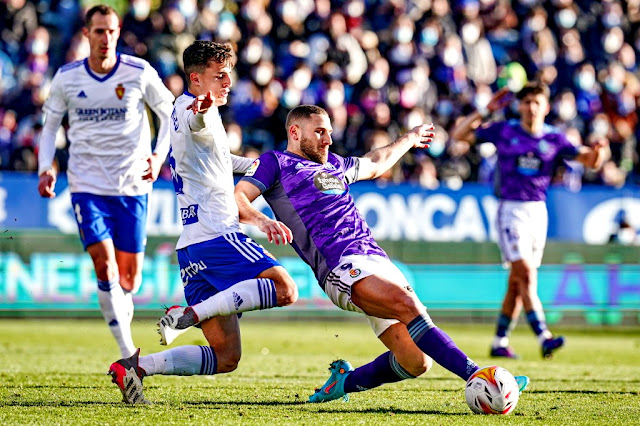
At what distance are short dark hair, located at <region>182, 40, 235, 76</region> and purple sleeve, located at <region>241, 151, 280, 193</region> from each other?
2.15 feet

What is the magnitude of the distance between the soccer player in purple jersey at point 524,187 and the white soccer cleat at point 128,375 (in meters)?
5.67

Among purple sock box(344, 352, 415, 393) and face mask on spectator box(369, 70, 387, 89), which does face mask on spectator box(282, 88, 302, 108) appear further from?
purple sock box(344, 352, 415, 393)

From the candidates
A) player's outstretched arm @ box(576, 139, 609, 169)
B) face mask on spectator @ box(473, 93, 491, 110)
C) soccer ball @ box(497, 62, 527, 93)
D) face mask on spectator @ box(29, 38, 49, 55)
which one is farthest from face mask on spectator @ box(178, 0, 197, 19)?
player's outstretched arm @ box(576, 139, 609, 169)

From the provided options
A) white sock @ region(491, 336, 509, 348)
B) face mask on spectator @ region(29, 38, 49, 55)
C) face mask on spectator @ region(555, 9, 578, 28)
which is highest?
face mask on spectator @ region(555, 9, 578, 28)

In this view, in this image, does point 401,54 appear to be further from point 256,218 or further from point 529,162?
point 256,218

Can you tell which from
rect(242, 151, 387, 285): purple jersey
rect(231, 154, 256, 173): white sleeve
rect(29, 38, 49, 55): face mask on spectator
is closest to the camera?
rect(242, 151, 387, 285): purple jersey

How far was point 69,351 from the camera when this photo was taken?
11.3 metres

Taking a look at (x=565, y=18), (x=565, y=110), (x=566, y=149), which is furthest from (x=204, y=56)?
(x=565, y=18)

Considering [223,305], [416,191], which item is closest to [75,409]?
[223,305]

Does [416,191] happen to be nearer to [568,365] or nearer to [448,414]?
[568,365]

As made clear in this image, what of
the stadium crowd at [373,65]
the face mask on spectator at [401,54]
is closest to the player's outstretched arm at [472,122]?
the stadium crowd at [373,65]

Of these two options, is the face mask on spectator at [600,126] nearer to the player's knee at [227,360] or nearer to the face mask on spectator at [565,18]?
the face mask on spectator at [565,18]

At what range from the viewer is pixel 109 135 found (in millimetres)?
7891

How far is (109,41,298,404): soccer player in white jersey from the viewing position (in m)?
6.26
